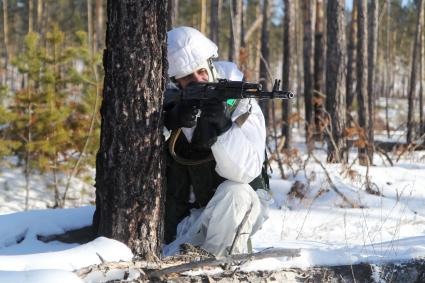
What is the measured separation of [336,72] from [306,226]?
14.3 ft

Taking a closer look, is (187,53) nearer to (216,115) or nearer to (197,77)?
(197,77)

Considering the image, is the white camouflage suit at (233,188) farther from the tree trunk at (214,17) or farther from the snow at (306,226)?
the tree trunk at (214,17)

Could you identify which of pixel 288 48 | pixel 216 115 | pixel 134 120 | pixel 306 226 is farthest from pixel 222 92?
pixel 288 48

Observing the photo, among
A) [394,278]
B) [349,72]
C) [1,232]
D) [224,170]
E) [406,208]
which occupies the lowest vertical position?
[406,208]

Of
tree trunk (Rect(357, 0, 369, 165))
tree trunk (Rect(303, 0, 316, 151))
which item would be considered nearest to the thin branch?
tree trunk (Rect(357, 0, 369, 165))

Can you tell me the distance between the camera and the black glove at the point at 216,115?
7.61 ft

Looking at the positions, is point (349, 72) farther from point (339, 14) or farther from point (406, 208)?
point (406, 208)

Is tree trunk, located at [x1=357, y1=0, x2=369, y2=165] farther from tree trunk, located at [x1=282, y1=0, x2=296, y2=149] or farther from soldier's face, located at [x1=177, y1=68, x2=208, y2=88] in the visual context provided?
soldier's face, located at [x1=177, y1=68, x2=208, y2=88]

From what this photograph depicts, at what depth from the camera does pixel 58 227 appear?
2539 millimetres

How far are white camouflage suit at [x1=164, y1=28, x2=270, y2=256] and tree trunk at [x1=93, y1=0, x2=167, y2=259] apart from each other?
0.40m

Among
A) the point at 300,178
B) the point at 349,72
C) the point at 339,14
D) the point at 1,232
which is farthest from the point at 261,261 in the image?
the point at 349,72

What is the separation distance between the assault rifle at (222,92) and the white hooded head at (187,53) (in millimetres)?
249

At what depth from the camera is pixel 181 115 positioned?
231 centimetres

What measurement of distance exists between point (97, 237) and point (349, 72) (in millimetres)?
9952
